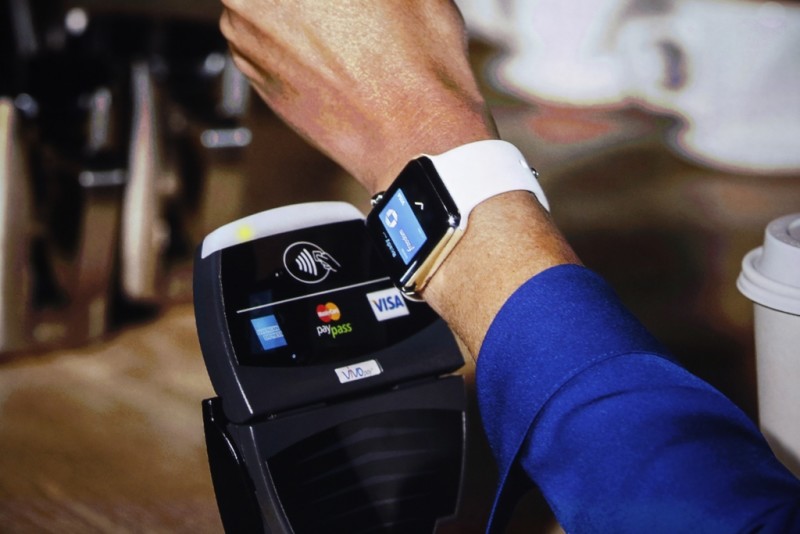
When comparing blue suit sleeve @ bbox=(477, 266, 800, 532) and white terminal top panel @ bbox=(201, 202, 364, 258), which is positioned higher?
white terminal top panel @ bbox=(201, 202, 364, 258)

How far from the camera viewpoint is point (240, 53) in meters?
0.46

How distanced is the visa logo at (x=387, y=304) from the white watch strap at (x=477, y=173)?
9 cm

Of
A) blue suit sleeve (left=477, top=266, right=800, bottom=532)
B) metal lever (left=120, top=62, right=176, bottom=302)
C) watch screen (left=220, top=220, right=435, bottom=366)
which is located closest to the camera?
blue suit sleeve (left=477, top=266, right=800, bottom=532)

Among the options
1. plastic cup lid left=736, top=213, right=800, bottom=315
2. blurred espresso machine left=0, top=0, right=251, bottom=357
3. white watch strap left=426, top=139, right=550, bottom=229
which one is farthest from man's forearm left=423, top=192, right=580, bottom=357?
blurred espresso machine left=0, top=0, right=251, bottom=357

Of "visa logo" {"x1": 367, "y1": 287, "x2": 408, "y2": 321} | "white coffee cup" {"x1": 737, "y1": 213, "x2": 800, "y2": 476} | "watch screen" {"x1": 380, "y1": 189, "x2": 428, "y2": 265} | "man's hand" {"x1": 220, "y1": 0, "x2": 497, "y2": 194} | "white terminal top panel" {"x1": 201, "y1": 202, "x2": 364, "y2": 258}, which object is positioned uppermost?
"man's hand" {"x1": 220, "y1": 0, "x2": 497, "y2": 194}

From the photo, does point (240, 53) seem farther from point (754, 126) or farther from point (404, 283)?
point (754, 126)

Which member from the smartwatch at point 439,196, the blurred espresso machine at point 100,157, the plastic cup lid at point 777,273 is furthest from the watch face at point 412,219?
the blurred espresso machine at point 100,157

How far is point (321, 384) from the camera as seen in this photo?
43cm

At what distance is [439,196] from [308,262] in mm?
100

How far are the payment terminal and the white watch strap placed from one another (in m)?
0.09

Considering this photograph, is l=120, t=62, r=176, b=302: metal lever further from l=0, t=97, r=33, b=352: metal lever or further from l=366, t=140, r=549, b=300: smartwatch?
l=366, t=140, r=549, b=300: smartwatch

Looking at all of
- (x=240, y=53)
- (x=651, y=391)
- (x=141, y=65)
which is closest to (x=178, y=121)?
(x=141, y=65)

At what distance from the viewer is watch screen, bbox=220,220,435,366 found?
0.43 meters

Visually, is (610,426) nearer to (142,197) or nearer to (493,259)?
(493,259)
